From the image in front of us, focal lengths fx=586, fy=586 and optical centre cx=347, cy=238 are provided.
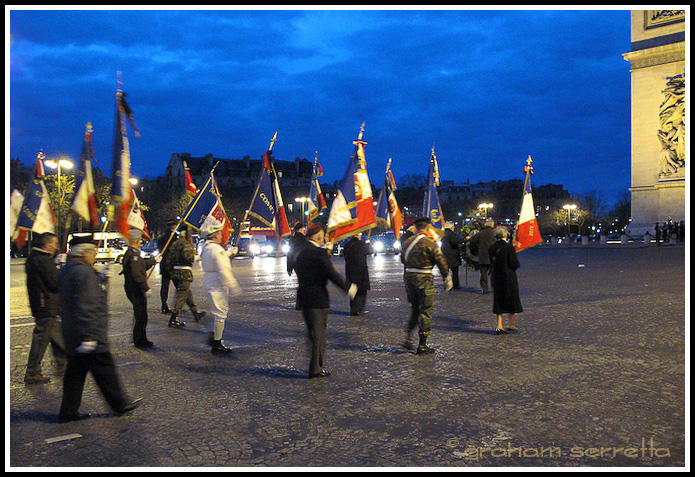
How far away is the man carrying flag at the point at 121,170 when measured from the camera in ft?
28.2

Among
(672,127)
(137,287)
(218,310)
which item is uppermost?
(672,127)

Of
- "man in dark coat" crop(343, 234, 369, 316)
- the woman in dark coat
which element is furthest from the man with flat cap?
the woman in dark coat

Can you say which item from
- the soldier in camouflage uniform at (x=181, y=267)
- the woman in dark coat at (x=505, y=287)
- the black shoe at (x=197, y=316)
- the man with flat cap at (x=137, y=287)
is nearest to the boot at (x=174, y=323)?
the soldier in camouflage uniform at (x=181, y=267)

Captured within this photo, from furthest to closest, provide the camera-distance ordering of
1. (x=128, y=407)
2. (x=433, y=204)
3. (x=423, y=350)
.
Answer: (x=433, y=204)
(x=423, y=350)
(x=128, y=407)

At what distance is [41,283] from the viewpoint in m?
6.80

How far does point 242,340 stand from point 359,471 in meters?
5.43

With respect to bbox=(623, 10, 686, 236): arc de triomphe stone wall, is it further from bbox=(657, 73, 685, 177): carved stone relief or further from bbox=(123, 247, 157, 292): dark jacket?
bbox=(123, 247, 157, 292): dark jacket

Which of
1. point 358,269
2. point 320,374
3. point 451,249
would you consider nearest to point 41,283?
point 320,374

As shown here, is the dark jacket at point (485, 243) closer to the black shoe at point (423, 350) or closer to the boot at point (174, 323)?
the black shoe at point (423, 350)

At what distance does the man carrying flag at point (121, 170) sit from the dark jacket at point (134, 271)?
0.32m

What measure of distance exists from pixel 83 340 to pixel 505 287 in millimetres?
6402

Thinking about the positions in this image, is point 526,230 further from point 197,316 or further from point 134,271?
point 134,271

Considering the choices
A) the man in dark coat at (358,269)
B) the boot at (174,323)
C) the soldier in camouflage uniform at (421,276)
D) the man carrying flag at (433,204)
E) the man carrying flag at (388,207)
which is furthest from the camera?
the man carrying flag at (388,207)

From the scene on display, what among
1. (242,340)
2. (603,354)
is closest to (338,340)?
(242,340)
